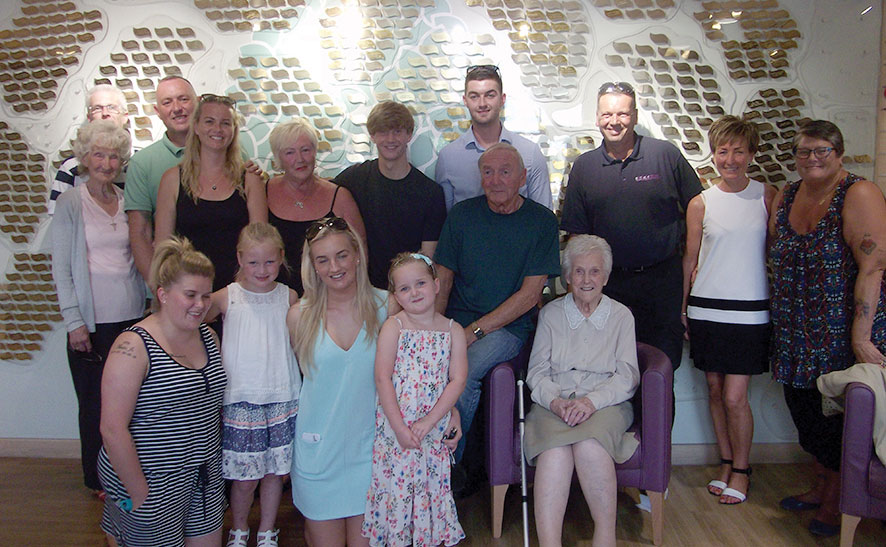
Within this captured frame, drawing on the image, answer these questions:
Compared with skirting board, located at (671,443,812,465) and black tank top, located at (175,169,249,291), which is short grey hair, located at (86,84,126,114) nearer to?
black tank top, located at (175,169,249,291)

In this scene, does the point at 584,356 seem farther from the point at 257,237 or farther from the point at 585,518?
the point at 257,237

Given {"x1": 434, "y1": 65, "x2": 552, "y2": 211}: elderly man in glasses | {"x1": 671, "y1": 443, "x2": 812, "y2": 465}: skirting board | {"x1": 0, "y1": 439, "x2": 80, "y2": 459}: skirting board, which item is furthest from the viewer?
{"x1": 0, "y1": 439, "x2": 80, "y2": 459}: skirting board

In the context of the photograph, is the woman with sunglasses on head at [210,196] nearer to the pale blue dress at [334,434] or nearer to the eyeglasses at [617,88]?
the pale blue dress at [334,434]

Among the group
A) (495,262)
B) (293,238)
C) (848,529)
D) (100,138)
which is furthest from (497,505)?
(100,138)

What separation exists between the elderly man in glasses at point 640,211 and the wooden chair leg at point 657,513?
0.79m

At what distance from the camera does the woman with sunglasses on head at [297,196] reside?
317cm

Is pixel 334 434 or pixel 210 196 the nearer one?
pixel 334 434

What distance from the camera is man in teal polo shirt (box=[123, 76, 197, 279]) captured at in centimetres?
326

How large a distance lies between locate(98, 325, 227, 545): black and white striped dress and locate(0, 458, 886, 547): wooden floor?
0.67 m

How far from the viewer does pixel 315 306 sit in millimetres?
2600

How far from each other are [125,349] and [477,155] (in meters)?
2.00

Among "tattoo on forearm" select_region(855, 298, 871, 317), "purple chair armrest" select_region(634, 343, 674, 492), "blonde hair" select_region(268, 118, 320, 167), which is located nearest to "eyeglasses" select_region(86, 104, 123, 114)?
"blonde hair" select_region(268, 118, 320, 167)

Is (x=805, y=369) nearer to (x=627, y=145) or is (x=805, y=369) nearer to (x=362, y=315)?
(x=627, y=145)

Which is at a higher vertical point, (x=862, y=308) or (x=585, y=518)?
(x=862, y=308)
